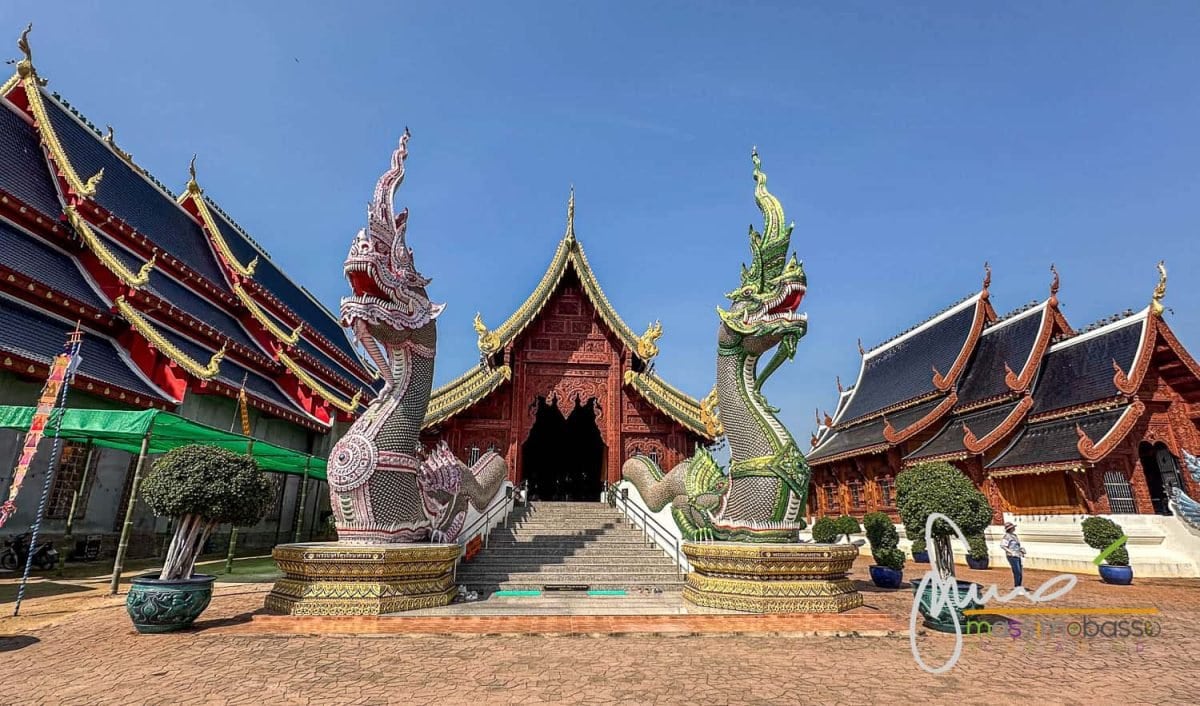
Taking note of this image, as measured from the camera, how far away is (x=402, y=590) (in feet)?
19.7

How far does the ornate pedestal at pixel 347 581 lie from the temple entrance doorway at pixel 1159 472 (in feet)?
54.3

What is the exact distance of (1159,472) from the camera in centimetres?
1445

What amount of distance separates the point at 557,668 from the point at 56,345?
1094cm

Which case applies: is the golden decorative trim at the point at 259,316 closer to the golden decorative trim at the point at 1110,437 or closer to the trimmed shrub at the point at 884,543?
the trimmed shrub at the point at 884,543

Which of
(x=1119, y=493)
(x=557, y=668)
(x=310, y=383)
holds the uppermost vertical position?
(x=310, y=383)

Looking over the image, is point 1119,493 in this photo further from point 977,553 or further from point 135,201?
point 135,201

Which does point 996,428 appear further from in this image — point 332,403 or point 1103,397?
point 332,403

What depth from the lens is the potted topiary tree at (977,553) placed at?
1169 centimetres

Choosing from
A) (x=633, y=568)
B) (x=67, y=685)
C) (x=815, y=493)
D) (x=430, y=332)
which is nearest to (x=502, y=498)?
(x=633, y=568)

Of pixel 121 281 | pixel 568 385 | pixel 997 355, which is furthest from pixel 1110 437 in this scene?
pixel 121 281

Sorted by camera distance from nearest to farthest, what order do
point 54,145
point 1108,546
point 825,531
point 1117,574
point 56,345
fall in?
point 56,345, point 1117,574, point 1108,546, point 54,145, point 825,531

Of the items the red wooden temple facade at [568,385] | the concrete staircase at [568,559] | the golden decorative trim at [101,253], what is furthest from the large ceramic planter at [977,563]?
the golden decorative trim at [101,253]

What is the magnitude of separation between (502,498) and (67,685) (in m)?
7.28

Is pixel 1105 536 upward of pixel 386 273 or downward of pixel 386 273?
downward
